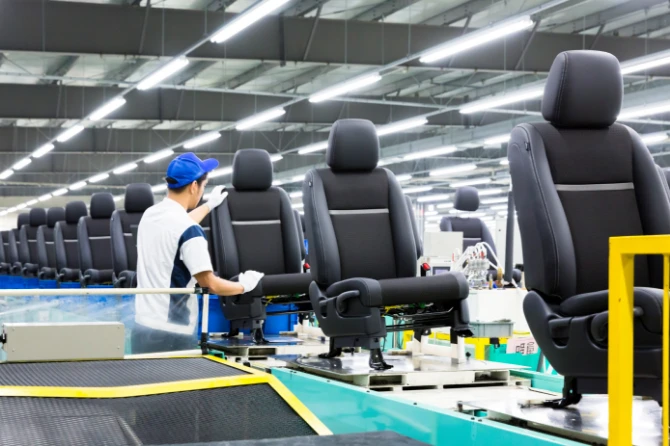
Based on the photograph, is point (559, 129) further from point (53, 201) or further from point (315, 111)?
point (53, 201)

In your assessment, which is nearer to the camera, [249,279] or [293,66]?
[249,279]

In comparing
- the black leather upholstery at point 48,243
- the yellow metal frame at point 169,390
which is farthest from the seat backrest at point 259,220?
the black leather upholstery at point 48,243

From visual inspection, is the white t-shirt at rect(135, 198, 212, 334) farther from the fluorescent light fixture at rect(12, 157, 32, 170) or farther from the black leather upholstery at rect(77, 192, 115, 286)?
the fluorescent light fixture at rect(12, 157, 32, 170)

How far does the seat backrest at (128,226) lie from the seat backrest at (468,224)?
10.8ft

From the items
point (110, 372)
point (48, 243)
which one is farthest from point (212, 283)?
point (48, 243)

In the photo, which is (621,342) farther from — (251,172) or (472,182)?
(472,182)

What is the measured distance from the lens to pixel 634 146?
3.01 metres

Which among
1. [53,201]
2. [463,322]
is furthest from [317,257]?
[53,201]

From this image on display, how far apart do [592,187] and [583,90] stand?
1.10ft

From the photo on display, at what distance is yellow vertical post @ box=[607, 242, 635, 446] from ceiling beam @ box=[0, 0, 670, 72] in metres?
9.54

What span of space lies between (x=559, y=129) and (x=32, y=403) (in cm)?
194

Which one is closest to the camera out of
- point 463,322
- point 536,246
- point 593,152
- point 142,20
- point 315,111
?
point 536,246

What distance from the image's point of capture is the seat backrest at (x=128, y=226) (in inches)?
297

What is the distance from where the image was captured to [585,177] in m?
2.94
